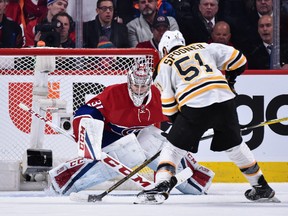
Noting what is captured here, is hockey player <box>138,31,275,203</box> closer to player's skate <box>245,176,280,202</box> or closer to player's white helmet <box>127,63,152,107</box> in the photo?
player's skate <box>245,176,280,202</box>

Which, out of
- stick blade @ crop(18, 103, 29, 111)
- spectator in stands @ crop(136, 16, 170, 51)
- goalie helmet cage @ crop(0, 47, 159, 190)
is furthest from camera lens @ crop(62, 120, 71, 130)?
spectator in stands @ crop(136, 16, 170, 51)

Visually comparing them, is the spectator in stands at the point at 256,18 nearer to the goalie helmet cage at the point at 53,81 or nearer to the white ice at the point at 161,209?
the goalie helmet cage at the point at 53,81

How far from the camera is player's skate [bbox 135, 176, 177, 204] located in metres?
Answer: 4.76

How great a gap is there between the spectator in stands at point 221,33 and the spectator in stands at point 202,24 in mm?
33

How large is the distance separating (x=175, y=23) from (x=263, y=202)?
2759 mm

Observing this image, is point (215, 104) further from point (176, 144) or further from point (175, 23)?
point (175, 23)

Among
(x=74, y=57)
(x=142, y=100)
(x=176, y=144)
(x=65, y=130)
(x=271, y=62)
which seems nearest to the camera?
(x=176, y=144)

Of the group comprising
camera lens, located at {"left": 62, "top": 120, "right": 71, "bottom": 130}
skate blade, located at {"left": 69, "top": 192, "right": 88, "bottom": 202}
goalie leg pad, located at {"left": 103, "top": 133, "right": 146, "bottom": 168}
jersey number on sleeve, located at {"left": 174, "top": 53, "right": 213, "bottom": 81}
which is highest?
jersey number on sleeve, located at {"left": 174, "top": 53, "right": 213, "bottom": 81}

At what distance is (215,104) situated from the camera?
4.94 metres

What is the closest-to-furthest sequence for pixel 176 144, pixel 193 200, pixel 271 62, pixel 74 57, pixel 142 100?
pixel 176 144 → pixel 193 200 → pixel 142 100 → pixel 74 57 → pixel 271 62

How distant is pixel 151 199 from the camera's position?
4.77m

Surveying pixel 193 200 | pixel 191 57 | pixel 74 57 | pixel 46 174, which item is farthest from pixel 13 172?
pixel 191 57

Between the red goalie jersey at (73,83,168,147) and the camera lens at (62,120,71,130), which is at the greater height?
the red goalie jersey at (73,83,168,147)

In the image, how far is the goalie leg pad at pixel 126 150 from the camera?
5871mm
